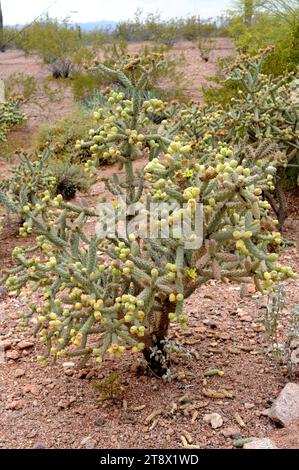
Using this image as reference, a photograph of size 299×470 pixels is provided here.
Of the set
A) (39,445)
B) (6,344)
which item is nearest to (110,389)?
(39,445)

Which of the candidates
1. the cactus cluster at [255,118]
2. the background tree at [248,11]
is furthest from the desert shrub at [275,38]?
the cactus cluster at [255,118]

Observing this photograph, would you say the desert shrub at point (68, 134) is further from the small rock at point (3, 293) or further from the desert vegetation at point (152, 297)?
the desert vegetation at point (152, 297)

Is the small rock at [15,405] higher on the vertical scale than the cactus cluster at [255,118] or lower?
lower

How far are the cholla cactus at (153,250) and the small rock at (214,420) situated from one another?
363mm

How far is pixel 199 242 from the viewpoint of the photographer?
2803 millimetres

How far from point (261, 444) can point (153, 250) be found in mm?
994

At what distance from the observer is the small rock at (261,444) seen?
2.72 metres

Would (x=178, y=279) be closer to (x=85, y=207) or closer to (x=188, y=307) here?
(x=85, y=207)

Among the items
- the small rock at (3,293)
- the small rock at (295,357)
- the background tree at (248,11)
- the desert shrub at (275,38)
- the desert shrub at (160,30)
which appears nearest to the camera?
the small rock at (295,357)

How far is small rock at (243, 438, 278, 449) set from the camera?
2718 mm

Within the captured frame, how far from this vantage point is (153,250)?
3023 millimetres

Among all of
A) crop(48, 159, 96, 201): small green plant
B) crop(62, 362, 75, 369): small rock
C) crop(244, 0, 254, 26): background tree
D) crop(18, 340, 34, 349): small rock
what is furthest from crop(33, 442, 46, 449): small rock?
crop(244, 0, 254, 26): background tree

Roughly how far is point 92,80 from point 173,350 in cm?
1150

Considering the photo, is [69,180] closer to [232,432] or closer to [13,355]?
[13,355]
